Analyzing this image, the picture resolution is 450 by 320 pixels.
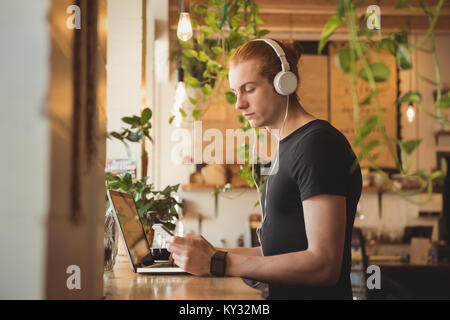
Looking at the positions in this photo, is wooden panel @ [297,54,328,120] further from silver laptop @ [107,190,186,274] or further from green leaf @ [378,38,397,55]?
green leaf @ [378,38,397,55]

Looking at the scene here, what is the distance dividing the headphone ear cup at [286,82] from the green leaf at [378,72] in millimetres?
777

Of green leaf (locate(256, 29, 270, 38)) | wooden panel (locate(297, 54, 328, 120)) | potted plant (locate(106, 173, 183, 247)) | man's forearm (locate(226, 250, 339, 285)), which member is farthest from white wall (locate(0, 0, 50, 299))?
wooden panel (locate(297, 54, 328, 120))

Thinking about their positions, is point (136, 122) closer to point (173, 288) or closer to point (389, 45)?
point (173, 288)

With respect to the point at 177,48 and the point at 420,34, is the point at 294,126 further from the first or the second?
the point at 420,34

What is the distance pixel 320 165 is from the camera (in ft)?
3.90

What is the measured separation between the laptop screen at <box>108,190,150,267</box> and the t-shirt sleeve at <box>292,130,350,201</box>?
59cm

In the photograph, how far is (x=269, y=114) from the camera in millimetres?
1479

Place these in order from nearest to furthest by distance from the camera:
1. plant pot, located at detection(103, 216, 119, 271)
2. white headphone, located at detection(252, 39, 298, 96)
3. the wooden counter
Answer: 1. the wooden counter
2. white headphone, located at detection(252, 39, 298, 96)
3. plant pot, located at detection(103, 216, 119, 271)

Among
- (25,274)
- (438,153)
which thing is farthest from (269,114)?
(438,153)

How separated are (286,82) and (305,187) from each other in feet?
1.26

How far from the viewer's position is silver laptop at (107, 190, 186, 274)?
1505 mm

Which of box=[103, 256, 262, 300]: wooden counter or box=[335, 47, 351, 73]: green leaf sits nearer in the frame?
box=[335, 47, 351, 73]: green leaf

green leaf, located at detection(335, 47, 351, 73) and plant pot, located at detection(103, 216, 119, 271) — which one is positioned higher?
green leaf, located at detection(335, 47, 351, 73)

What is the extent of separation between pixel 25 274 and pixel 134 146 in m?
2.46
